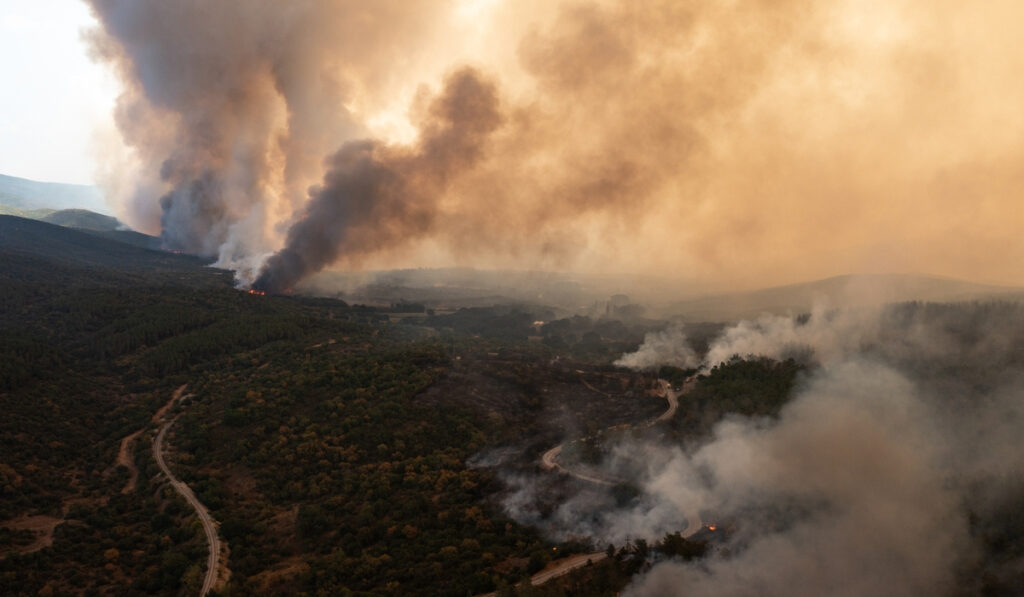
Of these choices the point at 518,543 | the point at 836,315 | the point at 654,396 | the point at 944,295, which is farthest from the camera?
the point at 944,295

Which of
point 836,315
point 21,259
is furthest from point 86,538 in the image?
point 21,259

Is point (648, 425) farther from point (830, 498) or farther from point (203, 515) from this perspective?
point (203, 515)

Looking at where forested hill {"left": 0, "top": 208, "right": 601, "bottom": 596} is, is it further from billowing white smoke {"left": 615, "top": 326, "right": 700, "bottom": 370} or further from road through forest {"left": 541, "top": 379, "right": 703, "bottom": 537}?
billowing white smoke {"left": 615, "top": 326, "right": 700, "bottom": 370}

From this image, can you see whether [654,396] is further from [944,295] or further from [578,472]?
[944,295]

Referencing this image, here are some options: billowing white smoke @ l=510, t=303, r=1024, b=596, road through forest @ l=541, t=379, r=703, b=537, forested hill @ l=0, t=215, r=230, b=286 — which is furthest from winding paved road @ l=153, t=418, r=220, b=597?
forested hill @ l=0, t=215, r=230, b=286

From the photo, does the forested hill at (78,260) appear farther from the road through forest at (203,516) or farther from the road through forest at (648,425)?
the road through forest at (648,425)

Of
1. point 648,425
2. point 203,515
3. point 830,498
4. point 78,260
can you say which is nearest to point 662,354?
point 648,425
